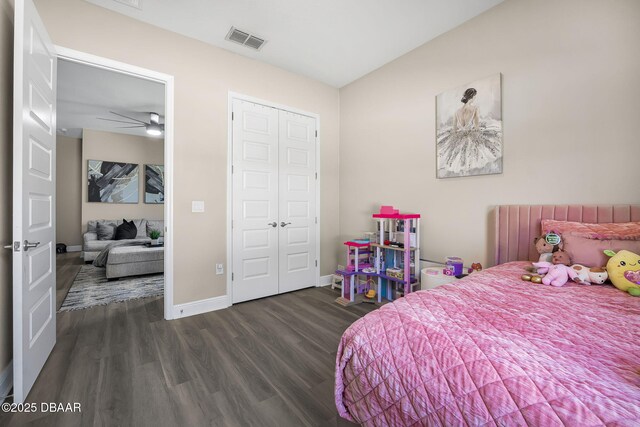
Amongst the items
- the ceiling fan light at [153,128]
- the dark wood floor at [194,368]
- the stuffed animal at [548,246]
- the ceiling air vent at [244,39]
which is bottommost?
the dark wood floor at [194,368]

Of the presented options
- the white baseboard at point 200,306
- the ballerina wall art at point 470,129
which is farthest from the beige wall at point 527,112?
the white baseboard at point 200,306

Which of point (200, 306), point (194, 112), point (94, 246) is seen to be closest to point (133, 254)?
point (94, 246)

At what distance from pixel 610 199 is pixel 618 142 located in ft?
1.27

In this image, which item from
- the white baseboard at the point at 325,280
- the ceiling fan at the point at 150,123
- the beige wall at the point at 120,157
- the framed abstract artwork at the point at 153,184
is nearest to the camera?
the white baseboard at the point at 325,280

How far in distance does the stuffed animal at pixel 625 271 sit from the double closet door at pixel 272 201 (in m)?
2.96

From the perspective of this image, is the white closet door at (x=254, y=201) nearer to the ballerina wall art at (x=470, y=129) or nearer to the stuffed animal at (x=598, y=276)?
the ballerina wall art at (x=470, y=129)

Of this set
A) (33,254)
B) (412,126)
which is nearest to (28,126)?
(33,254)

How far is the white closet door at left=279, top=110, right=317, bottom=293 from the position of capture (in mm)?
3631

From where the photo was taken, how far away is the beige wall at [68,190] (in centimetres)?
652

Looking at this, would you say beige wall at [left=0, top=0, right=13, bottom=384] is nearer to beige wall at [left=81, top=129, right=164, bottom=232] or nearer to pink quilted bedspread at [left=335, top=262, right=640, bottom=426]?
pink quilted bedspread at [left=335, top=262, right=640, bottom=426]

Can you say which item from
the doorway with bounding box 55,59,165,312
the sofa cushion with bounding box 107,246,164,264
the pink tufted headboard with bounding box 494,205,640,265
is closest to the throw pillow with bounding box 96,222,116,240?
the doorway with bounding box 55,59,165,312

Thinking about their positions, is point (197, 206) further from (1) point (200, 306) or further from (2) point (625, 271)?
(2) point (625, 271)

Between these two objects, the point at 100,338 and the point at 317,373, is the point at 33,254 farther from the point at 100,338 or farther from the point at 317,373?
the point at 317,373

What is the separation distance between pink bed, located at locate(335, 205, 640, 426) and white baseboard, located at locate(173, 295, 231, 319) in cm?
226
